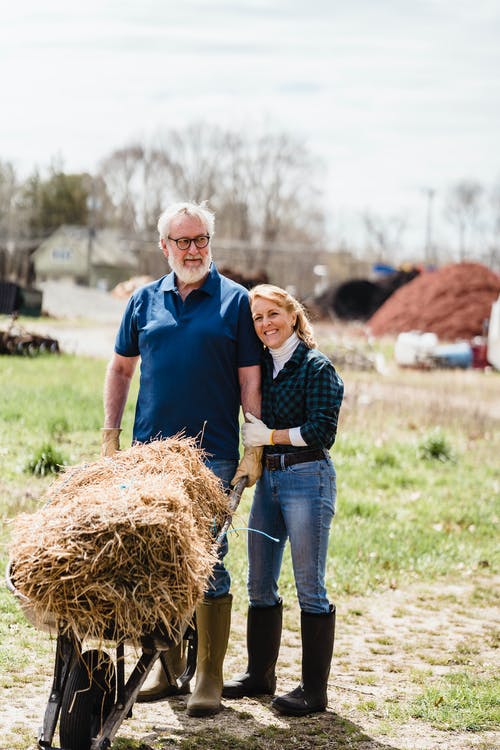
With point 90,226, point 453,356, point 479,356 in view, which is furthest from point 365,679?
point 90,226

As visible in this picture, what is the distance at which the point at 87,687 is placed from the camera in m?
3.82

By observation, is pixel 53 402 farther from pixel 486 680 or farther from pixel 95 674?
pixel 95 674

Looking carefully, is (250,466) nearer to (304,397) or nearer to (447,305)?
(304,397)

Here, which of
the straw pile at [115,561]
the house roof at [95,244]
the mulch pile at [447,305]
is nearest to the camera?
the straw pile at [115,561]

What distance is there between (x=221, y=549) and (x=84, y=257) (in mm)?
→ 64117

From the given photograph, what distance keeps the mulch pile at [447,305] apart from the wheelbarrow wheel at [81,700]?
2773cm

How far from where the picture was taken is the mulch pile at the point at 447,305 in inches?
1230

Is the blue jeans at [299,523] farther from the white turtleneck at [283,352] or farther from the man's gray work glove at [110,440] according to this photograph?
the man's gray work glove at [110,440]

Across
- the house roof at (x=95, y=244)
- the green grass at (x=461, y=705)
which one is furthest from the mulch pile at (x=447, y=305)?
the house roof at (x=95, y=244)

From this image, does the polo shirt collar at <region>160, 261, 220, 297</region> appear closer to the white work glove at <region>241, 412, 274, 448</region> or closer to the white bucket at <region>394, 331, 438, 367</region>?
the white work glove at <region>241, 412, 274, 448</region>

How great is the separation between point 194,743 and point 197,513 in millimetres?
1015

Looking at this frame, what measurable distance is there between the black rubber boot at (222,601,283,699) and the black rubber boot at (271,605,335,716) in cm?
20

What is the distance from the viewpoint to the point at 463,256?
80.8 m

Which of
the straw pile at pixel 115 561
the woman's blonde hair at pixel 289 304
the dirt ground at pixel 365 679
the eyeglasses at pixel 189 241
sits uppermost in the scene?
→ the eyeglasses at pixel 189 241
